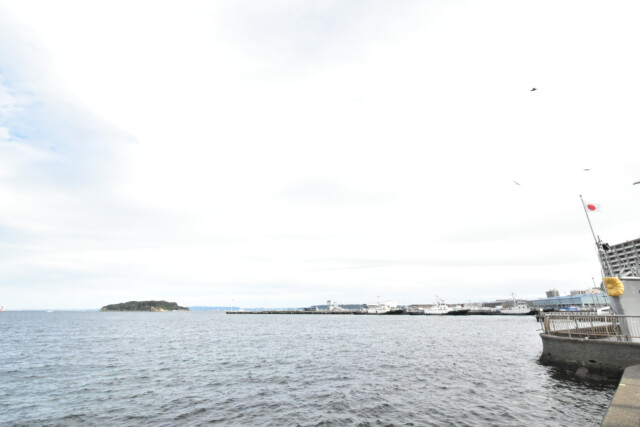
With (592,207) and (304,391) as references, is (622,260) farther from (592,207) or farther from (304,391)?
(304,391)

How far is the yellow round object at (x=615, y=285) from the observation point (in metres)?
20.7

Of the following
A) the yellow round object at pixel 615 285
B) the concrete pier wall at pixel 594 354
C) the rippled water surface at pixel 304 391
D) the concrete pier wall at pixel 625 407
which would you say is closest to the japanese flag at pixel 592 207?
the yellow round object at pixel 615 285

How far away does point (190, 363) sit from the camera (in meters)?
31.8

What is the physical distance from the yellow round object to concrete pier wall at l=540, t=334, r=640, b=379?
3444mm

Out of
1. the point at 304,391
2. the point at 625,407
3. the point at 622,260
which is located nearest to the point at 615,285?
the point at 625,407

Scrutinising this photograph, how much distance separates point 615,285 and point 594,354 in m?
4.69

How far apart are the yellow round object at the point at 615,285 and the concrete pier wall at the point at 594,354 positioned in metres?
3.44

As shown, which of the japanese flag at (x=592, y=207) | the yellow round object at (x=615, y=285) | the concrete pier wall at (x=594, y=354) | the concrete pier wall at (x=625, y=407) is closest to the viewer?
the concrete pier wall at (x=625, y=407)

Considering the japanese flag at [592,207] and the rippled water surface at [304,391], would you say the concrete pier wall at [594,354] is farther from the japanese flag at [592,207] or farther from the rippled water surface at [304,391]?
the japanese flag at [592,207]

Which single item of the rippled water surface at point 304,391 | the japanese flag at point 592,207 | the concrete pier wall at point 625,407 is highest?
the japanese flag at point 592,207

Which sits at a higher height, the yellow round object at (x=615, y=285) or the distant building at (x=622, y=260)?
the distant building at (x=622, y=260)

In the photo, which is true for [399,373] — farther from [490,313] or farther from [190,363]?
[490,313]

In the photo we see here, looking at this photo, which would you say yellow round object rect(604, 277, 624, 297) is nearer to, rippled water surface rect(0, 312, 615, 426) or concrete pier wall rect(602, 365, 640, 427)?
rippled water surface rect(0, 312, 615, 426)

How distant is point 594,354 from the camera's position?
2050 centimetres
